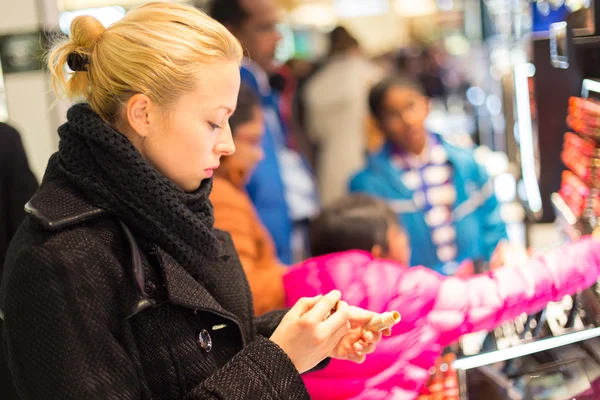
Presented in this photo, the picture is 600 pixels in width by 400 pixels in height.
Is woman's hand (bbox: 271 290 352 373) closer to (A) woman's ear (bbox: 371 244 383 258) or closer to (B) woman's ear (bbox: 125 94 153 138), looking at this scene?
(B) woman's ear (bbox: 125 94 153 138)

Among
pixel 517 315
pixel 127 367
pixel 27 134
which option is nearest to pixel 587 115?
pixel 517 315

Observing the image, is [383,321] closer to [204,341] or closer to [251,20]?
[204,341]

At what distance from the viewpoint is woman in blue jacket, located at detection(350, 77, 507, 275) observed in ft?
11.6

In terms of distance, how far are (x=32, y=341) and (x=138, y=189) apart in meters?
0.28

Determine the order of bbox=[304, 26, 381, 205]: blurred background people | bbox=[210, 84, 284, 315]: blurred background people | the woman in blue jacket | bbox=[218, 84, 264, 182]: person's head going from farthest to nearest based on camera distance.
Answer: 1. bbox=[304, 26, 381, 205]: blurred background people
2. the woman in blue jacket
3. bbox=[218, 84, 264, 182]: person's head
4. bbox=[210, 84, 284, 315]: blurred background people

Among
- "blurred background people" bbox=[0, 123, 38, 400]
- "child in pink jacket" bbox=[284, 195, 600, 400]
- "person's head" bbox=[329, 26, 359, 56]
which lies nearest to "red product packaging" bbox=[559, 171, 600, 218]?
"child in pink jacket" bbox=[284, 195, 600, 400]

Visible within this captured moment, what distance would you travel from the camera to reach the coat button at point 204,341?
1.30m

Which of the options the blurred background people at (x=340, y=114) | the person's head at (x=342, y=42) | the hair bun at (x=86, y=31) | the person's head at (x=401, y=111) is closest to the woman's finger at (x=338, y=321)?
the hair bun at (x=86, y=31)

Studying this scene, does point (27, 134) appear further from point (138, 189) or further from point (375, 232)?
point (138, 189)

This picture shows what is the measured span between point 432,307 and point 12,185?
1.09 meters

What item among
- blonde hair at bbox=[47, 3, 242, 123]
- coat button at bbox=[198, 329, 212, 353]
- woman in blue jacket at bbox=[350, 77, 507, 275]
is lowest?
woman in blue jacket at bbox=[350, 77, 507, 275]

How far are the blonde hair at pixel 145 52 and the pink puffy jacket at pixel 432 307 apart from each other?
31.8 inches

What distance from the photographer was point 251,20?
12.3 feet

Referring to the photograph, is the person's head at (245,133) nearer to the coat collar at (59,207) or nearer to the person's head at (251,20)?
the person's head at (251,20)
